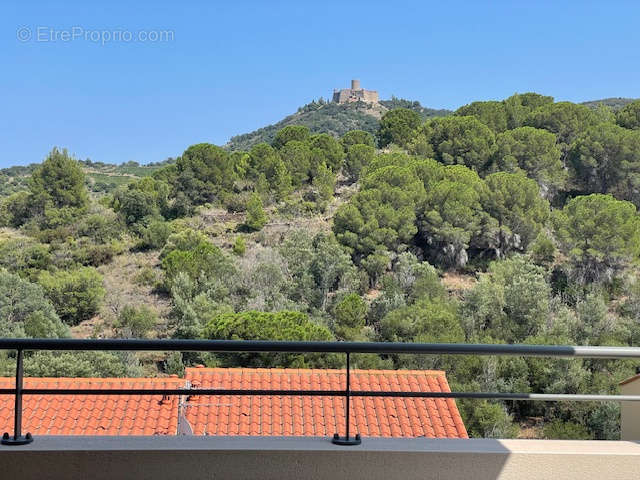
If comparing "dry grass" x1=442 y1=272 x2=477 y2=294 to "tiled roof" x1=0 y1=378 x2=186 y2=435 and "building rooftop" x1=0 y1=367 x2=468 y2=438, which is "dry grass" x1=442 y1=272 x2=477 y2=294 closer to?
"building rooftop" x1=0 y1=367 x2=468 y2=438

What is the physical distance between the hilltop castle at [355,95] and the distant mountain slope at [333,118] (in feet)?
2.12

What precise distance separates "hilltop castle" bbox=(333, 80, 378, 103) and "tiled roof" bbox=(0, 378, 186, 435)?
1549 inches

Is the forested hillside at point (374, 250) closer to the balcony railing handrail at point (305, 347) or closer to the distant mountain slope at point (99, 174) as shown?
the distant mountain slope at point (99, 174)

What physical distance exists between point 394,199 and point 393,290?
390 cm

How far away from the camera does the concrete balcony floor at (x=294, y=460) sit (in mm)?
1561

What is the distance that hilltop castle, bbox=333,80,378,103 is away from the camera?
44156 millimetres

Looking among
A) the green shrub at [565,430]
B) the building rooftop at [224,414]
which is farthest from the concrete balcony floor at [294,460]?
the green shrub at [565,430]

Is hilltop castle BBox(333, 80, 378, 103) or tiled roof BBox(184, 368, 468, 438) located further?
hilltop castle BBox(333, 80, 378, 103)

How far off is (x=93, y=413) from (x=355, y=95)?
132 feet

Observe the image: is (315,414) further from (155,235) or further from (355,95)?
(355,95)

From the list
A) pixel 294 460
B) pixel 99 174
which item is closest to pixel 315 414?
pixel 294 460

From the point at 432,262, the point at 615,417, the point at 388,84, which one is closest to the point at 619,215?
the point at 432,262

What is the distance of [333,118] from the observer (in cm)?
3975

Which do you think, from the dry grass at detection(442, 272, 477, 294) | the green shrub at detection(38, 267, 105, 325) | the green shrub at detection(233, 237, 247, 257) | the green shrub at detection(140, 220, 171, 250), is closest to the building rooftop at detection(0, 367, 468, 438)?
the green shrub at detection(38, 267, 105, 325)
